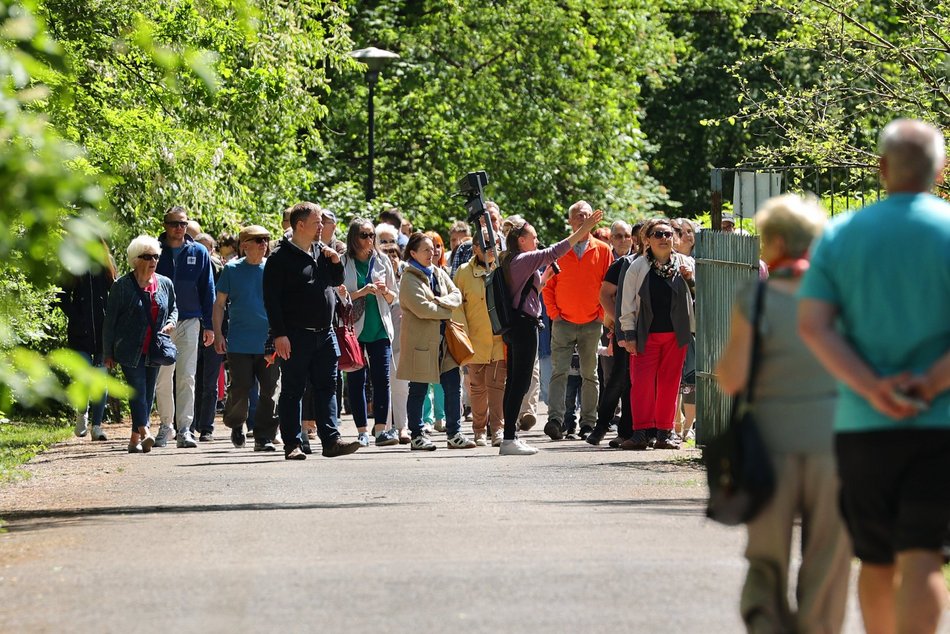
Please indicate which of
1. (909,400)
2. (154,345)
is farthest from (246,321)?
(909,400)

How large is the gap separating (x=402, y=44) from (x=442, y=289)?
21331mm

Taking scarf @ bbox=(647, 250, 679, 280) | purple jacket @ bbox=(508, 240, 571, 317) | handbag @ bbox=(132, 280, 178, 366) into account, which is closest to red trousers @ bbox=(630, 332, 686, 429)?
scarf @ bbox=(647, 250, 679, 280)

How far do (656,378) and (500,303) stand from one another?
171 cm

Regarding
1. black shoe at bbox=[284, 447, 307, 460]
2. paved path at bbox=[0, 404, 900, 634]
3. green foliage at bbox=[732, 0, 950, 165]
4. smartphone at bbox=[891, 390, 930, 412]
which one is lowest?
Result: paved path at bbox=[0, 404, 900, 634]

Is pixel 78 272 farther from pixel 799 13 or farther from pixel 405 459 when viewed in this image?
pixel 799 13

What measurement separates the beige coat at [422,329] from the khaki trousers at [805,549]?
10.6m

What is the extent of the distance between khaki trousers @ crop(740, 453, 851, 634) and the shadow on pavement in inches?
226

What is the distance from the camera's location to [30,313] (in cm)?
1648

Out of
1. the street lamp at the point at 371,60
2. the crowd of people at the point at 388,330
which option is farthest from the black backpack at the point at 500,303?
the street lamp at the point at 371,60

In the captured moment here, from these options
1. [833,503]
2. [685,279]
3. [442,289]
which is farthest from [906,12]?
[833,503]

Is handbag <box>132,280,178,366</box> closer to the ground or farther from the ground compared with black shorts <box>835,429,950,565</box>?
farther from the ground

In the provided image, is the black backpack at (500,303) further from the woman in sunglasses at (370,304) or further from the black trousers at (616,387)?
the black trousers at (616,387)

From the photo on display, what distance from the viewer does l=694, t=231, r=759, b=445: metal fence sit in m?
14.6

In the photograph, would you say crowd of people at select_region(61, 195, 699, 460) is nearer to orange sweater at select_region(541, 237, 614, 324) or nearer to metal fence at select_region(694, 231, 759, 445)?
orange sweater at select_region(541, 237, 614, 324)
